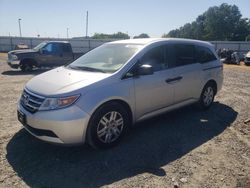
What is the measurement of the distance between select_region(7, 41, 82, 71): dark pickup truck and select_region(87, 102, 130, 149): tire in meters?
11.2

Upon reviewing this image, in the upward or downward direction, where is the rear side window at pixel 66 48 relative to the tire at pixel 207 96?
upward

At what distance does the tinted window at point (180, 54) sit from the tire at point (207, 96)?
912mm

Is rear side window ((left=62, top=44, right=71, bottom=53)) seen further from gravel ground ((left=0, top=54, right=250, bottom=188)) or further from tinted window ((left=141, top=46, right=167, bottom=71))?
tinted window ((left=141, top=46, right=167, bottom=71))

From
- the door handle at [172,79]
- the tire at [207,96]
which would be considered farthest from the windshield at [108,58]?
the tire at [207,96]

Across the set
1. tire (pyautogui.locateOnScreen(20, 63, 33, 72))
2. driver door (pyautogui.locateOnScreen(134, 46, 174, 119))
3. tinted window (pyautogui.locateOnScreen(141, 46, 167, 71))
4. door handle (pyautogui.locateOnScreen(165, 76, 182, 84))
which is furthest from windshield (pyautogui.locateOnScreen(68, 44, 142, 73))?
tire (pyautogui.locateOnScreen(20, 63, 33, 72))

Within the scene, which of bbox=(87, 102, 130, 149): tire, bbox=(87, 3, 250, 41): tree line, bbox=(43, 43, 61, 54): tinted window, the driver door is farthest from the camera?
bbox=(87, 3, 250, 41): tree line

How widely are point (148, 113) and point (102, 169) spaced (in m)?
1.57

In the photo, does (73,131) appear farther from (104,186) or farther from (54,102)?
(104,186)

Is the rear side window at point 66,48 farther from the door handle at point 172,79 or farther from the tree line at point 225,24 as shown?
the tree line at point 225,24

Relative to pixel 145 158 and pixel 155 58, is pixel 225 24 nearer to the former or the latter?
pixel 155 58

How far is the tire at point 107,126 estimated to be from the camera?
4.20 m

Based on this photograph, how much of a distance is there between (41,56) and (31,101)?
11199 millimetres

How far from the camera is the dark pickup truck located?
1417 centimetres

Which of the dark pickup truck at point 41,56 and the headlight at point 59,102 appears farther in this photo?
the dark pickup truck at point 41,56
